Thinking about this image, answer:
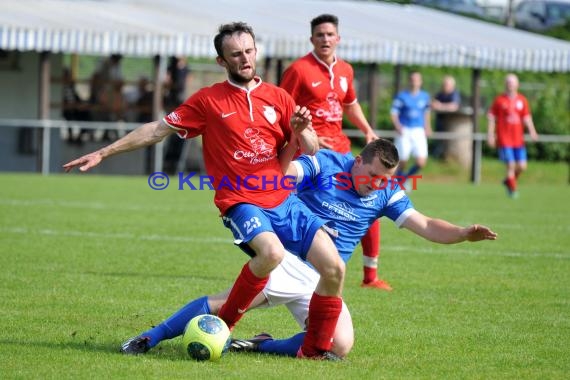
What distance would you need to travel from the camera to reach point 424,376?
6.02 metres

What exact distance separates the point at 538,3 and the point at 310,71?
35491 millimetres

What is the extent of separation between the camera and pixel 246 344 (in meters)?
6.68

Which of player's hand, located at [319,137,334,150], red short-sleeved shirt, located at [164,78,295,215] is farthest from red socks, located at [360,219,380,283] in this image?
red short-sleeved shirt, located at [164,78,295,215]

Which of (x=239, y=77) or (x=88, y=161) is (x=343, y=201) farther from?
(x=88, y=161)

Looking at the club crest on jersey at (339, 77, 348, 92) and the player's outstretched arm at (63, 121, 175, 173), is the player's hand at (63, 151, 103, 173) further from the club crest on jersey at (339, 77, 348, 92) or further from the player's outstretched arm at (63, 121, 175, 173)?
the club crest on jersey at (339, 77, 348, 92)

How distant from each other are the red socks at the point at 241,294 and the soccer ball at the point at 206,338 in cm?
17

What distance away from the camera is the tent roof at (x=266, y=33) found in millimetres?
23719

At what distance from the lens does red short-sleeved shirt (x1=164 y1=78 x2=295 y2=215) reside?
650 cm

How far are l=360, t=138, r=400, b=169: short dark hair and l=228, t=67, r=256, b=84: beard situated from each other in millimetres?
812

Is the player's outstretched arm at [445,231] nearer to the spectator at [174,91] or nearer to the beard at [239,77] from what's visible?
the beard at [239,77]

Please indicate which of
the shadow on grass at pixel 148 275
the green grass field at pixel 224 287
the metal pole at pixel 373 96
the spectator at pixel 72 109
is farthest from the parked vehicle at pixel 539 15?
the shadow on grass at pixel 148 275

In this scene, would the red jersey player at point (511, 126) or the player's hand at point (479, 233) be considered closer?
the player's hand at point (479, 233)

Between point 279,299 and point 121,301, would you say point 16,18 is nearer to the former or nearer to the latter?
point 121,301

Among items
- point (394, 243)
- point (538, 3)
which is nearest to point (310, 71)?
point (394, 243)
